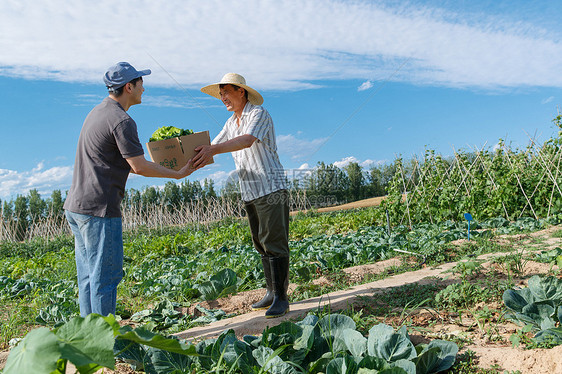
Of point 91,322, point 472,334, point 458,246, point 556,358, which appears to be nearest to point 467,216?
point 458,246

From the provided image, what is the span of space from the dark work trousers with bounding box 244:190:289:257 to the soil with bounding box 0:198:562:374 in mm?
501

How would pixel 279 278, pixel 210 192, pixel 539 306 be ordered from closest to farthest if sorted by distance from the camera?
pixel 539 306
pixel 279 278
pixel 210 192

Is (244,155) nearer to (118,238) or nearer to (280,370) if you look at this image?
(118,238)

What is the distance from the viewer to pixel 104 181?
2.49 m

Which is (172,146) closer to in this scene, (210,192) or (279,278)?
(279,278)

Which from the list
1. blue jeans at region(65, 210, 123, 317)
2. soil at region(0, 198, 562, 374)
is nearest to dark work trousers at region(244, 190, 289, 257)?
soil at region(0, 198, 562, 374)

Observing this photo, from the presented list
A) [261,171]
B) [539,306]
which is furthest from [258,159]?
[539,306]

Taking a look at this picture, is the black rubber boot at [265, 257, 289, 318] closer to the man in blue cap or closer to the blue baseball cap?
the man in blue cap

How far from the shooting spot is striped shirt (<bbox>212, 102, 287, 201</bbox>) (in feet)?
9.93

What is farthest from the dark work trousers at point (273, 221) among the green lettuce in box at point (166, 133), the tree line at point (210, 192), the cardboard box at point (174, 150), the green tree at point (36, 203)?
the green tree at point (36, 203)

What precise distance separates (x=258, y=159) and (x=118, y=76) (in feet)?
3.64

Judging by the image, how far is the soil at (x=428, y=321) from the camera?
1873mm

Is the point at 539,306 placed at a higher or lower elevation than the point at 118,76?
lower

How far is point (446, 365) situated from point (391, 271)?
2762mm
